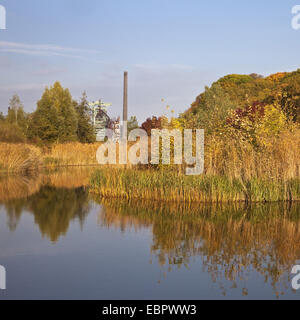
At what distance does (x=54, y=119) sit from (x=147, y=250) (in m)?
28.3

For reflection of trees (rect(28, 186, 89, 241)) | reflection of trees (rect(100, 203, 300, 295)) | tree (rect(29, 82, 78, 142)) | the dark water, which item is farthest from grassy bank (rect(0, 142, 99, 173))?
reflection of trees (rect(100, 203, 300, 295))

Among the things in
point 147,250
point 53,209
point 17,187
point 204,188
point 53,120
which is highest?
point 53,120


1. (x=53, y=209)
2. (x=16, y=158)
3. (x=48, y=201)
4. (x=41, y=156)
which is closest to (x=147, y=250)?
(x=53, y=209)

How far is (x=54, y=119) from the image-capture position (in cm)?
3341

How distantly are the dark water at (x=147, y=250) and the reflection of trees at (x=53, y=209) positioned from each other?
25 mm

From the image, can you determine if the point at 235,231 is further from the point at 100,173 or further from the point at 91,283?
the point at 100,173

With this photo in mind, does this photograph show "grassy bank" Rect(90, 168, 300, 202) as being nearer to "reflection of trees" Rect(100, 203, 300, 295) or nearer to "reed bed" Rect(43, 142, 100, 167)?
"reflection of trees" Rect(100, 203, 300, 295)

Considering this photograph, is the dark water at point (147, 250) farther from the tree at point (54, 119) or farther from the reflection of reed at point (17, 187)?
the tree at point (54, 119)

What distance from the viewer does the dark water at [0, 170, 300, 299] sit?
191 inches

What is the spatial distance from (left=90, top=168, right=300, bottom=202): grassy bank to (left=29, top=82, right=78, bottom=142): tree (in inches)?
870

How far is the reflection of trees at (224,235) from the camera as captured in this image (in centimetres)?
561

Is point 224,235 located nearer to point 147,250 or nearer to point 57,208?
point 147,250

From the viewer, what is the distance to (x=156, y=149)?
13.0m
